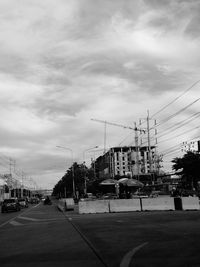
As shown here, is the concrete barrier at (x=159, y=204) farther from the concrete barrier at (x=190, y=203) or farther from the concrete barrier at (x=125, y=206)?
the concrete barrier at (x=190, y=203)

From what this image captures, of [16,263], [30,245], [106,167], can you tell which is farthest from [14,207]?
[106,167]

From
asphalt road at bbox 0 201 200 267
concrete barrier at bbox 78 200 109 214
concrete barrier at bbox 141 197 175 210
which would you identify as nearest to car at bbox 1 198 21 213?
concrete barrier at bbox 78 200 109 214

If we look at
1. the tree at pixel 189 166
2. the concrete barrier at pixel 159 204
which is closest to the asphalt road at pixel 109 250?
the concrete barrier at pixel 159 204

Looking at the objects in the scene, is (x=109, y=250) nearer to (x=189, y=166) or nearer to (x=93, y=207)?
(x=93, y=207)

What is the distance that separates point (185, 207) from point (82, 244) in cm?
2424

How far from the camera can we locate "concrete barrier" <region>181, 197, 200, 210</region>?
37500mm

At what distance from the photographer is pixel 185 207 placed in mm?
37938

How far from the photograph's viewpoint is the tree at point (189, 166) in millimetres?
77438

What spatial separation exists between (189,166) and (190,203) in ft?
135

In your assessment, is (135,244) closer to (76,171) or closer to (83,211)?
(83,211)

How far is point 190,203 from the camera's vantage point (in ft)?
124

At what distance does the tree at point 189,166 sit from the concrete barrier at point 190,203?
131 feet

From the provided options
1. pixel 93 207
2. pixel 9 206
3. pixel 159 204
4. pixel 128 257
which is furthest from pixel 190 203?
pixel 128 257

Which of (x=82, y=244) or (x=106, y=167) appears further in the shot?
(x=106, y=167)
